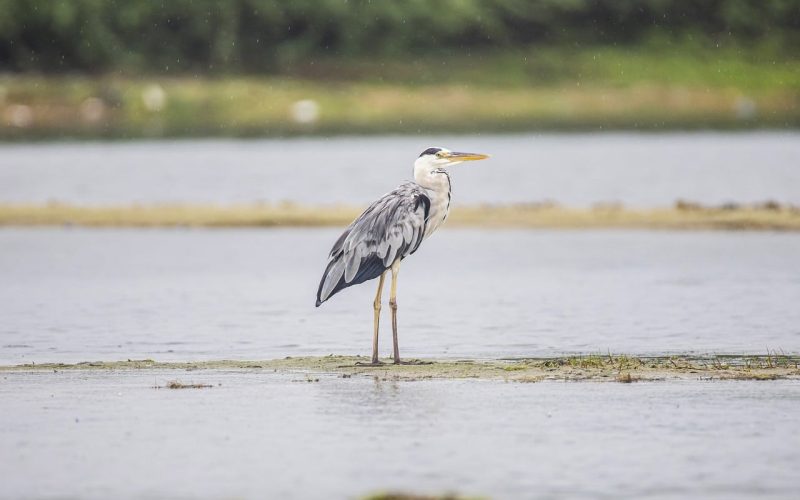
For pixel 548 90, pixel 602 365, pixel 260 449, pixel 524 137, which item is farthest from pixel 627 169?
pixel 548 90

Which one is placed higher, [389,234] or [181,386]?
[389,234]

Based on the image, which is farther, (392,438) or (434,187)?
(434,187)

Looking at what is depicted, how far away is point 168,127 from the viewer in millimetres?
69812

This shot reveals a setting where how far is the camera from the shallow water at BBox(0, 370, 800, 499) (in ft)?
28.6

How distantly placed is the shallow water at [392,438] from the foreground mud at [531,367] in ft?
0.96

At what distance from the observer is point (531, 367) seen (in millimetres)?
12625

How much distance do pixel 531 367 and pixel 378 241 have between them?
→ 1563 millimetres

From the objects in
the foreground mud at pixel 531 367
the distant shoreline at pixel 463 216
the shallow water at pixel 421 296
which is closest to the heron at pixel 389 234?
the foreground mud at pixel 531 367

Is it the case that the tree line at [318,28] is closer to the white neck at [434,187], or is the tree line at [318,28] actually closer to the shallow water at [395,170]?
the shallow water at [395,170]

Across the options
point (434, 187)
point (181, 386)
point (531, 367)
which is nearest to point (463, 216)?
point (434, 187)

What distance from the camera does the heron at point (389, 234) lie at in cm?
1293

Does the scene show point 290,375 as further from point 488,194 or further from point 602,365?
point 488,194

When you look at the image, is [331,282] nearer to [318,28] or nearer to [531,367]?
[531,367]

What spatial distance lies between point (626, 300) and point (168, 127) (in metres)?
54.2
